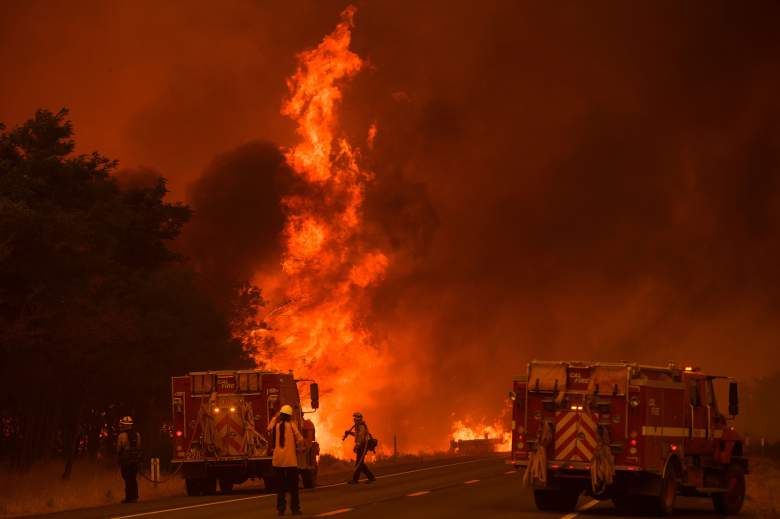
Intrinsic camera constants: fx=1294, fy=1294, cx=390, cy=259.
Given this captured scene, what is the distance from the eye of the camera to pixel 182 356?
50.9 m

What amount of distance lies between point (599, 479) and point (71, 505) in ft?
40.4

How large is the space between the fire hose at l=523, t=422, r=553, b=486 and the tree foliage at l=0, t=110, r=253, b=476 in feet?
55.3

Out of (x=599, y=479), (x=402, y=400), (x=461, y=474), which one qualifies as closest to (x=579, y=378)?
(x=599, y=479)

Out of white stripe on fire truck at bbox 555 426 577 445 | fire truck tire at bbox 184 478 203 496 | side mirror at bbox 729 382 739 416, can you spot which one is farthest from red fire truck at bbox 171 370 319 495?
side mirror at bbox 729 382 739 416

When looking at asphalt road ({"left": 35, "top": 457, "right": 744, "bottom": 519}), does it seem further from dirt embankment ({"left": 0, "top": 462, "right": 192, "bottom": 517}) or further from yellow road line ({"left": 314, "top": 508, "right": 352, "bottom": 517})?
dirt embankment ({"left": 0, "top": 462, "right": 192, "bottom": 517})

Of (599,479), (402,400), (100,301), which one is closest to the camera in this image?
(599,479)

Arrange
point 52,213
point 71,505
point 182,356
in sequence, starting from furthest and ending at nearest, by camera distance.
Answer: point 182,356 < point 52,213 < point 71,505

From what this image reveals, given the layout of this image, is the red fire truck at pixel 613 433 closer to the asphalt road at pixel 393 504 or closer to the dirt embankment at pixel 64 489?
the asphalt road at pixel 393 504

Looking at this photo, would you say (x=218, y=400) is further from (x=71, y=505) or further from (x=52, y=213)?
(x=52, y=213)

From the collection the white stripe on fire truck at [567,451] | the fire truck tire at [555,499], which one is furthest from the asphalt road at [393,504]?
the white stripe on fire truck at [567,451]

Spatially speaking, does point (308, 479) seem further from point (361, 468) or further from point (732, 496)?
point (732, 496)

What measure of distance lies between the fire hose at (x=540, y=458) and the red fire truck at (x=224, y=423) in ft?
30.0

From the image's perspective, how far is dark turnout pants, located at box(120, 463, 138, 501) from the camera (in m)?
28.4

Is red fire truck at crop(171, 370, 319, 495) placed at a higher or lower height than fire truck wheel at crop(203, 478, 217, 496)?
higher
